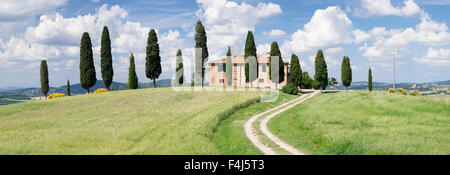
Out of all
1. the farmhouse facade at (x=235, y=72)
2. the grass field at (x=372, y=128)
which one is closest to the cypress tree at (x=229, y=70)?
the farmhouse facade at (x=235, y=72)

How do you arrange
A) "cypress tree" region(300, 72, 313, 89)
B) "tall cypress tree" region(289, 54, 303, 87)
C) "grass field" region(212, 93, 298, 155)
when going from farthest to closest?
"cypress tree" region(300, 72, 313, 89) < "tall cypress tree" region(289, 54, 303, 87) < "grass field" region(212, 93, 298, 155)

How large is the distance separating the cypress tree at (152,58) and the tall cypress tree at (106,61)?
22.3ft

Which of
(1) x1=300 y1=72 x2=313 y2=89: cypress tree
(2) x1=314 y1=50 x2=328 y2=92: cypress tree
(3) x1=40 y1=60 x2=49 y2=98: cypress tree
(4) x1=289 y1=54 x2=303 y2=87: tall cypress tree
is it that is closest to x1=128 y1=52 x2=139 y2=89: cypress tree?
(3) x1=40 y1=60 x2=49 y2=98: cypress tree

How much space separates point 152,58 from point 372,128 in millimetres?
46475

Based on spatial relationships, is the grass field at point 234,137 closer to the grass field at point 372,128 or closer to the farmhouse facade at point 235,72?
the grass field at point 372,128

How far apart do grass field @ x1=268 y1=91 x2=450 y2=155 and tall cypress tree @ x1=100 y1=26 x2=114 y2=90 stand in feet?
135

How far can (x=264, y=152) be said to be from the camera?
13.4m

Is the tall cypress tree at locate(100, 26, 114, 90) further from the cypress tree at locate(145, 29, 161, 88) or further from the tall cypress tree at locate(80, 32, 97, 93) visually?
the cypress tree at locate(145, 29, 161, 88)

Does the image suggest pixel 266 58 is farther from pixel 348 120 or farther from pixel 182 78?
pixel 348 120

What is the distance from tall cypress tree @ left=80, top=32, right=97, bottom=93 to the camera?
178ft

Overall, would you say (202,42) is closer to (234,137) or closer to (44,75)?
(44,75)

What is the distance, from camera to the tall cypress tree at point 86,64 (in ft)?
178

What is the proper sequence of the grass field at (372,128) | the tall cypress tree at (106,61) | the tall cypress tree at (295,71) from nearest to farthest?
the grass field at (372,128) → the tall cypress tree at (106,61) → the tall cypress tree at (295,71)
